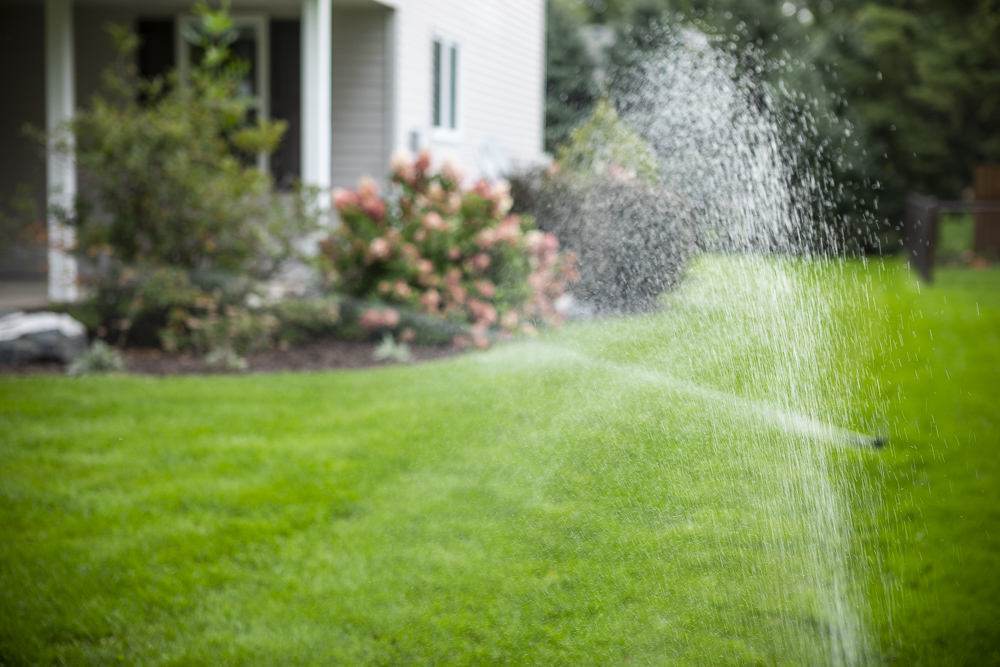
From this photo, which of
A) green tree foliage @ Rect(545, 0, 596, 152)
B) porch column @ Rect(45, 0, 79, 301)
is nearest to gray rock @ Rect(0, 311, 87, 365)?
porch column @ Rect(45, 0, 79, 301)

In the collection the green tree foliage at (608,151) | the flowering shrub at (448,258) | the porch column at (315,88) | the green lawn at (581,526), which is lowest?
the green lawn at (581,526)

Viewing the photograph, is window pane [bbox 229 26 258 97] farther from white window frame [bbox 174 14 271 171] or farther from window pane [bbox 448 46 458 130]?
window pane [bbox 448 46 458 130]

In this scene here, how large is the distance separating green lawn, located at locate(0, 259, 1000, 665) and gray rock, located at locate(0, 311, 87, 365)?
189 cm

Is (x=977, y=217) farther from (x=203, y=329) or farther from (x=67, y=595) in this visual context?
(x=67, y=595)

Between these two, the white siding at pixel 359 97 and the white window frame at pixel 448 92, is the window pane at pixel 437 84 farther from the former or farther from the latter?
the white siding at pixel 359 97

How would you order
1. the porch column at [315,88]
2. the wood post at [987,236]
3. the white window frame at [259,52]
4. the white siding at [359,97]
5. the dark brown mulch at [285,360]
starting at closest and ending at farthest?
1. the dark brown mulch at [285,360]
2. the porch column at [315,88]
3. the white window frame at [259,52]
4. the white siding at [359,97]
5. the wood post at [987,236]

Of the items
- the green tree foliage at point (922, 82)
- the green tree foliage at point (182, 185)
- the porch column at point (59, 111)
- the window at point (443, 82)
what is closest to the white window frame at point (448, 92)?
the window at point (443, 82)

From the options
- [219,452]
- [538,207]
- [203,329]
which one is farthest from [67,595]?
[538,207]

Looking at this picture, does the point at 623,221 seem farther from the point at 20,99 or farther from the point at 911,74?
→ the point at 911,74

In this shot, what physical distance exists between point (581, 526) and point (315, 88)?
6.73m

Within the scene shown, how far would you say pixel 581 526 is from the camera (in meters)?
2.78

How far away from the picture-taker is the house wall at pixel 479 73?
10242mm

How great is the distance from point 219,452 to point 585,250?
6.21ft

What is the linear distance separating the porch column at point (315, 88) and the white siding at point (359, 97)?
1.26 metres
